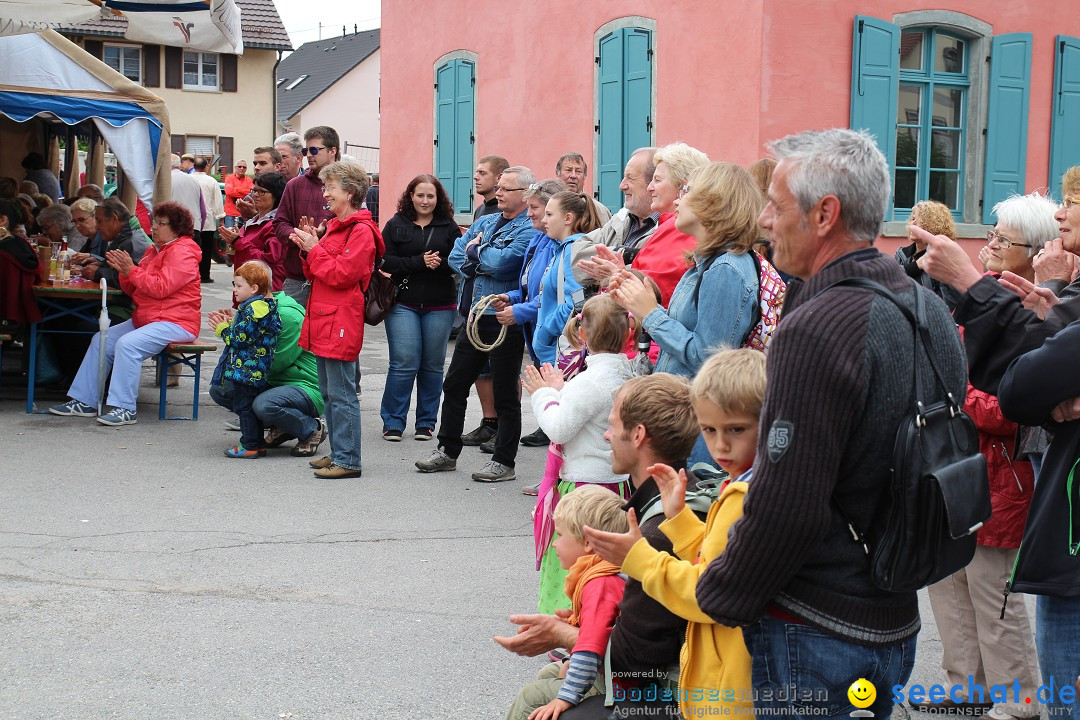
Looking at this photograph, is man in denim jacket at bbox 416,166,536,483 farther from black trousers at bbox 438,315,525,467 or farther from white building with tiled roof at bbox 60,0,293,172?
white building with tiled roof at bbox 60,0,293,172

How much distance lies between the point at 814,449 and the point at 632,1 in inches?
460

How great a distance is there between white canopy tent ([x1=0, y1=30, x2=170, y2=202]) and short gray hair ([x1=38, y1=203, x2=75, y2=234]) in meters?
1.81

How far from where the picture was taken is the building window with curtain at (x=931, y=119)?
12.2 metres

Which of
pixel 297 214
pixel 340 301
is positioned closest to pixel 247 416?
pixel 340 301

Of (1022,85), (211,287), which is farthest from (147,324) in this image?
(211,287)

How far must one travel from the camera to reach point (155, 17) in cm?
1023

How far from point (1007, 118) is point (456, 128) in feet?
24.5

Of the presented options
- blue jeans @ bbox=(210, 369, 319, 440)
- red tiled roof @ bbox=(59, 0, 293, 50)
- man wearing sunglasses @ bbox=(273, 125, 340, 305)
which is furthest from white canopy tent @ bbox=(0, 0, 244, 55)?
red tiled roof @ bbox=(59, 0, 293, 50)

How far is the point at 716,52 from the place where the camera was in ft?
38.8

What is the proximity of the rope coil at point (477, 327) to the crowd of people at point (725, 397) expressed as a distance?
0.04 metres

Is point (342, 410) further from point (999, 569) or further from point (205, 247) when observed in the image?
point (205, 247)

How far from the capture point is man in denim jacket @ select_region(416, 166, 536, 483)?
7.82 metres

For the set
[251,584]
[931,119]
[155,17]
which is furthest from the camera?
[931,119]

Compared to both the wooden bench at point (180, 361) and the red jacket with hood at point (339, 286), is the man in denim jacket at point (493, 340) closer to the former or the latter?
the red jacket with hood at point (339, 286)
